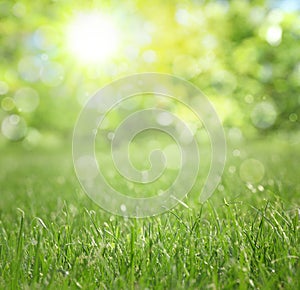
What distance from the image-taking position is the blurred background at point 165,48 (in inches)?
167

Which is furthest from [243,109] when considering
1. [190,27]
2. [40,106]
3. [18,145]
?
[18,145]

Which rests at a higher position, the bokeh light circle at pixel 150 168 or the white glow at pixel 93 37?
the white glow at pixel 93 37

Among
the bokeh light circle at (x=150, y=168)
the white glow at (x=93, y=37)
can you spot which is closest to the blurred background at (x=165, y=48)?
the white glow at (x=93, y=37)

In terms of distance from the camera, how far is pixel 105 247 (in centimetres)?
147

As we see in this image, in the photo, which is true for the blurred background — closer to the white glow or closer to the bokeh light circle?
the white glow

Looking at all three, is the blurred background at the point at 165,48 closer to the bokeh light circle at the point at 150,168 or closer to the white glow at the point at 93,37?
the white glow at the point at 93,37

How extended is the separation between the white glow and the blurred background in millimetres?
13

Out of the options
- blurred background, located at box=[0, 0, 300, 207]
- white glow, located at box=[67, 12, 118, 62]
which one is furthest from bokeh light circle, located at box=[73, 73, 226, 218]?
white glow, located at box=[67, 12, 118, 62]

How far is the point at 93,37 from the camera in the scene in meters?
5.02

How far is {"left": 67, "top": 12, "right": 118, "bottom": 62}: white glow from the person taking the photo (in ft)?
15.1

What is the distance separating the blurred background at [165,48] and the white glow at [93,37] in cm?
1

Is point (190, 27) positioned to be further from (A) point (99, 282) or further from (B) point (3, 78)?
(A) point (99, 282)

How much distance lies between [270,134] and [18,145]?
9706mm

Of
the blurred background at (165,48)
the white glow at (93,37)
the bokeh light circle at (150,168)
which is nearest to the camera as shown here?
the bokeh light circle at (150,168)
